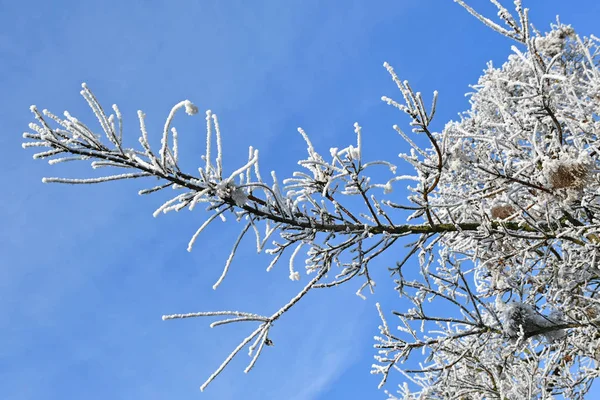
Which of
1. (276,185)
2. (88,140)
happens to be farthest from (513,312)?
(88,140)

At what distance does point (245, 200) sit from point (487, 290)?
19.0 feet

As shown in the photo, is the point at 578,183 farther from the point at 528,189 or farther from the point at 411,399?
the point at 411,399

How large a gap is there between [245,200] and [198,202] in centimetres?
31

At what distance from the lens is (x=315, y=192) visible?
4133 millimetres

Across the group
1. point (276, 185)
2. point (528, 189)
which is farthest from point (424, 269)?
point (276, 185)

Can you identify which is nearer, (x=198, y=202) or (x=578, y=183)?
(x=198, y=202)

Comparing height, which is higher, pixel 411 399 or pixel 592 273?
pixel 411 399

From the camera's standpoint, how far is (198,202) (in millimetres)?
3125

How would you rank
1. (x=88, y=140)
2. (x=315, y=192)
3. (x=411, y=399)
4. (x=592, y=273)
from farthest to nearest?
(x=411, y=399), (x=592, y=273), (x=315, y=192), (x=88, y=140)

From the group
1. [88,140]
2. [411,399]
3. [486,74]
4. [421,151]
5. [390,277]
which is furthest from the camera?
[486,74]

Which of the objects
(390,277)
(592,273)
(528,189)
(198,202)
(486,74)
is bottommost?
(592,273)

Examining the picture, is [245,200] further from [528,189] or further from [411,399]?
[411,399]

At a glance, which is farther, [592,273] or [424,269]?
[592,273]

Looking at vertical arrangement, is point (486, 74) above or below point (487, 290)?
above
